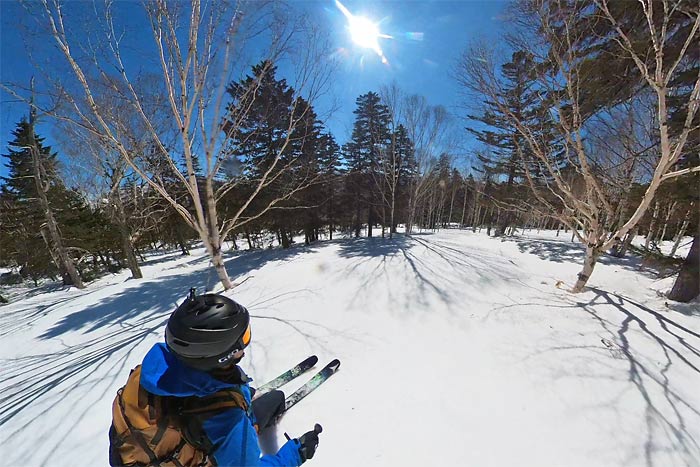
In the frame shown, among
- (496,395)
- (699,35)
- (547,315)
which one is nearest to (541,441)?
(496,395)

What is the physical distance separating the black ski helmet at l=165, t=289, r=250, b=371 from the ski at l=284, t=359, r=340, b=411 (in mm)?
1497

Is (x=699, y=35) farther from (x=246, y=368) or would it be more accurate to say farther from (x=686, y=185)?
(x=246, y=368)

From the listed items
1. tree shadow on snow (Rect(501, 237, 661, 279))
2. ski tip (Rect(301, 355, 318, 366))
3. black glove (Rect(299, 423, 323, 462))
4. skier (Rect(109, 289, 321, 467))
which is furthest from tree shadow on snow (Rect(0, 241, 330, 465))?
tree shadow on snow (Rect(501, 237, 661, 279))

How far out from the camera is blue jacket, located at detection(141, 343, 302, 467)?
51.4 inches

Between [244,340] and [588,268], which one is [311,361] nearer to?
[244,340]

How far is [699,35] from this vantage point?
464 centimetres

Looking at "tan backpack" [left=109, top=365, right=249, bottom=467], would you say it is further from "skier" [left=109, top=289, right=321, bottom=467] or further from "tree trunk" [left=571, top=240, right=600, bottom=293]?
"tree trunk" [left=571, top=240, right=600, bottom=293]

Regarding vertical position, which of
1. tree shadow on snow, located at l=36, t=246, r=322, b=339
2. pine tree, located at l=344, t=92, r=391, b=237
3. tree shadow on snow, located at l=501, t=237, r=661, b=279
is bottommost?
tree shadow on snow, located at l=36, t=246, r=322, b=339

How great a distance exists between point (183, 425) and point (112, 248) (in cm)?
2525

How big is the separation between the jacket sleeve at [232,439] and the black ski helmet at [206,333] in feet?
0.89

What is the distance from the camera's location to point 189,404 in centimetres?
137

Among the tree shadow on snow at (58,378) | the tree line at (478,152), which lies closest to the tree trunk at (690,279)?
the tree line at (478,152)

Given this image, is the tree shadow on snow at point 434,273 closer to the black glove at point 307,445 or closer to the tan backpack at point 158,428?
the black glove at point 307,445

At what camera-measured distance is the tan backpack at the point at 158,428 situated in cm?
126
